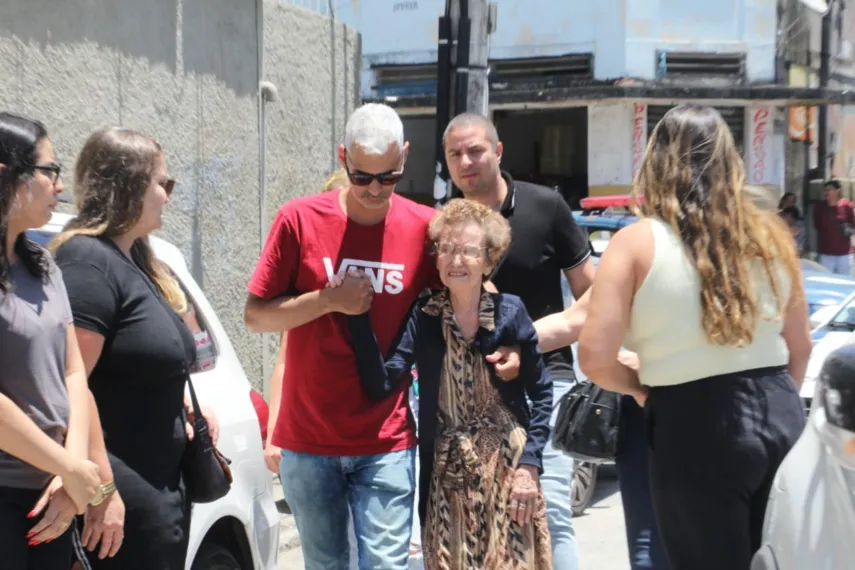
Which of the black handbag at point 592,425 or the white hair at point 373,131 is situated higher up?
the white hair at point 373,131

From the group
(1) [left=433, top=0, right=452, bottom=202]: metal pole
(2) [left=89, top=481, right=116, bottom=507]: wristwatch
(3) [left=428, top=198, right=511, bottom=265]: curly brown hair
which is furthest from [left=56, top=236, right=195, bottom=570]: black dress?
(1) [left=433, top=0, right=452, bottom=202]: metal pole

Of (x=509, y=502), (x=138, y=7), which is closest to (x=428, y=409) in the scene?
(x=509, y=502)

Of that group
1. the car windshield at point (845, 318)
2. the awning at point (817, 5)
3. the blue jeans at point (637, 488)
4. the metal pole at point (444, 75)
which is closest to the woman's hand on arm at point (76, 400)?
the blue jeans at point (637, 488)

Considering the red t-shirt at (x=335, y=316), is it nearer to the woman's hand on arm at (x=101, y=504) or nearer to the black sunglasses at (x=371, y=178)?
the black sunglasses at (x=371, y=178)

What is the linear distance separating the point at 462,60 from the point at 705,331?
4.84m

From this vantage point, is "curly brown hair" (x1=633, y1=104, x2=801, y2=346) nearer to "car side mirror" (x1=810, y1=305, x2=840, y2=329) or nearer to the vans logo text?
the vans logo text

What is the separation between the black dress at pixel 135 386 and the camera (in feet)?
9.77

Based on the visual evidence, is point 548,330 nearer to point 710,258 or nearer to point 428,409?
point 428,409

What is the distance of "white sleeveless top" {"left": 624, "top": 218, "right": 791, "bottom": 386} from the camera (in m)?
3.04

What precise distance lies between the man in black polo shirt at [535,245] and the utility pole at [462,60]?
3321mm

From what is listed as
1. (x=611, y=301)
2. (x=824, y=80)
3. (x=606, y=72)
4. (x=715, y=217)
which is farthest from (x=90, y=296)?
(x=824, y=80)

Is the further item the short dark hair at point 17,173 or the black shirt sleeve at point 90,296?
the black shirt sleeve at point 90,296

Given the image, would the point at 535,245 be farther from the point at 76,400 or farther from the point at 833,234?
the point at 833,234

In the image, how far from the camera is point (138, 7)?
700 centimetres
